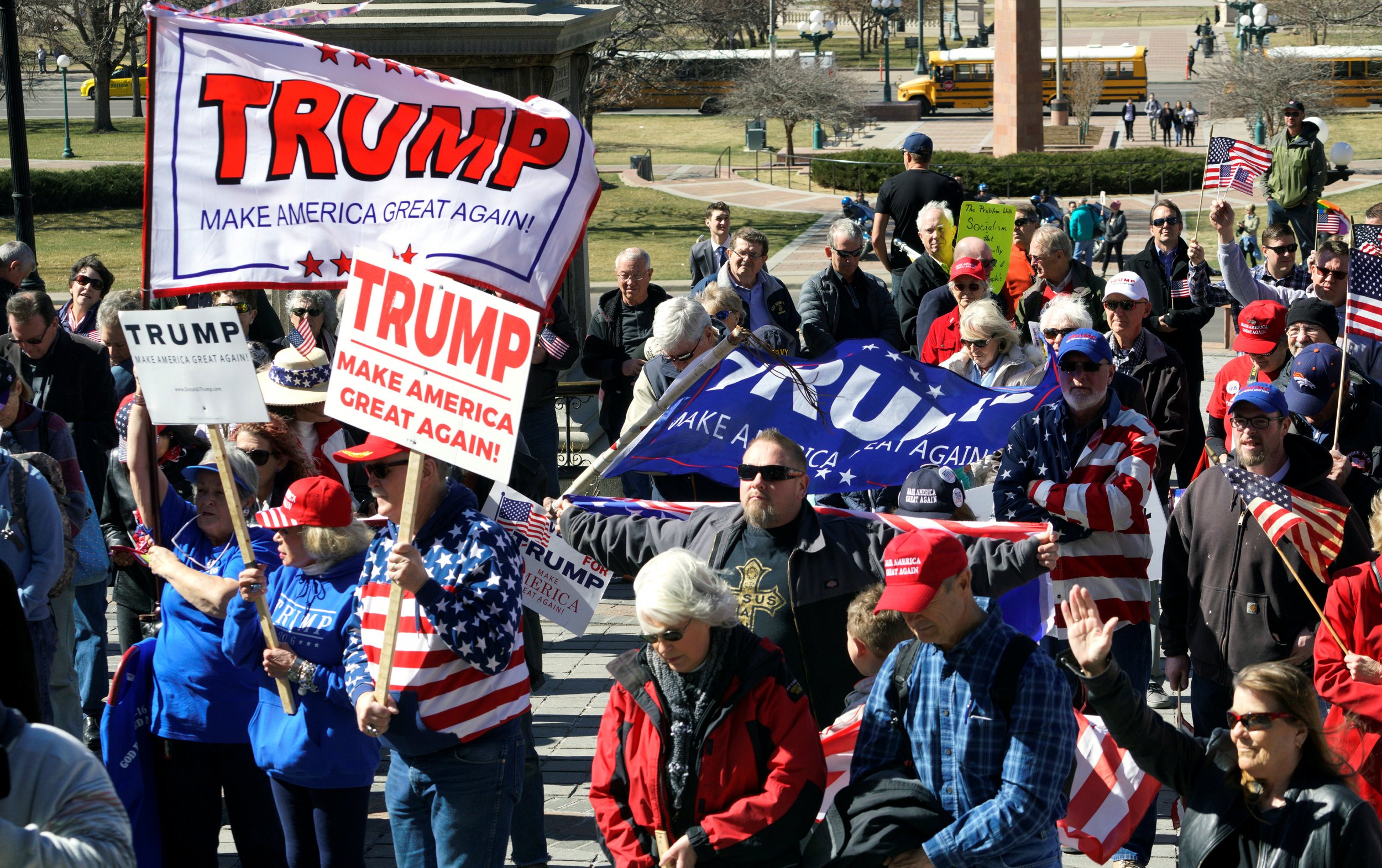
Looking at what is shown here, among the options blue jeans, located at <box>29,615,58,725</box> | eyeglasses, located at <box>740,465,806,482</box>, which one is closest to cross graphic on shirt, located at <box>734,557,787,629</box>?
eyeglasses, located at <box>740,465,806,482</box>

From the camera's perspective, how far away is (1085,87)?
164 feet

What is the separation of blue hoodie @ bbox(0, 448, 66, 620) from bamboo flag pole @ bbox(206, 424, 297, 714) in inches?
46.6

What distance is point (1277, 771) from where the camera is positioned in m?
3.97

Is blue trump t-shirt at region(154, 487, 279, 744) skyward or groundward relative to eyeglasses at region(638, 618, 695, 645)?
groundward

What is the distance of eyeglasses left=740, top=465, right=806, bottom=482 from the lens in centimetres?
542

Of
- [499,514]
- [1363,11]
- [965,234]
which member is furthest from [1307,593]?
[1363,11]

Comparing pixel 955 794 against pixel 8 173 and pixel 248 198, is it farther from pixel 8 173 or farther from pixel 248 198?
pixel 8 173

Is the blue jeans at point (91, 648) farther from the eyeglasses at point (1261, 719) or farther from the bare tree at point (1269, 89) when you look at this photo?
the bare tree at point (1269, 89)

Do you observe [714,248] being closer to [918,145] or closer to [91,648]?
[918,145]

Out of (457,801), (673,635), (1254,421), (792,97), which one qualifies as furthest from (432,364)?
(792,97)

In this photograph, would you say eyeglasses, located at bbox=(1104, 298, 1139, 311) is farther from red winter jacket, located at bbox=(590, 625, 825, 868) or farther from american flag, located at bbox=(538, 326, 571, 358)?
red winter jacket, located at bbox=(590, 625, 825, 868)

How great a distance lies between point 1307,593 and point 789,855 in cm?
219

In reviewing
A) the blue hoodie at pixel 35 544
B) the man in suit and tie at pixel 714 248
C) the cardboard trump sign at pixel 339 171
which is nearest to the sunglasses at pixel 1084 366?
the cardboard trump sign at pixel 339 171

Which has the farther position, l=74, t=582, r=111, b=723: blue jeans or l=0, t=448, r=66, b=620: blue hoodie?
l=74, t=582, r=111, b=723: blue jeans
